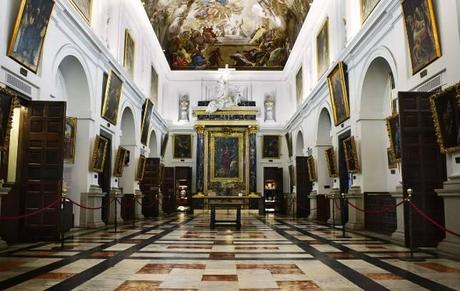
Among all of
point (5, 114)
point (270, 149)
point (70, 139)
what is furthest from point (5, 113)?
point (270, 149)

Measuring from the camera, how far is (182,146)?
2802cm

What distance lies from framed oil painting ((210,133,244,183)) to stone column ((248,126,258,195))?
0.58 m

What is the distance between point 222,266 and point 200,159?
21.8 m

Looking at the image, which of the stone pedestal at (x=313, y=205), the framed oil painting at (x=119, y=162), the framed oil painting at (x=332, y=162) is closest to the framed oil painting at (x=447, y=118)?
the framed oil painting at (x=332, y=162)

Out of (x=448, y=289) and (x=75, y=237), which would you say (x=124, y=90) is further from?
(x=448, y=289)

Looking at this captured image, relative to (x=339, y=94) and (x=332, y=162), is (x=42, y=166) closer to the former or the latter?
(x=339, y=94)

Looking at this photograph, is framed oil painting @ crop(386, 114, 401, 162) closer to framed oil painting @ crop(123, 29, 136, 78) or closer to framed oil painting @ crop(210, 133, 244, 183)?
framed oil painting @ crop(123, 29, 136, 78)

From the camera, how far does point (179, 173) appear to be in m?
27.3

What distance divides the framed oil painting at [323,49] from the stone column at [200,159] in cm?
1138

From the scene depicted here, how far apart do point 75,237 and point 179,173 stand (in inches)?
692

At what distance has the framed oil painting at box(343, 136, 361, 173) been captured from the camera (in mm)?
12656

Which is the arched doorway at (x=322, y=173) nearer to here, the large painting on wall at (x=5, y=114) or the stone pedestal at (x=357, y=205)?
the stone pedestal at (x=357, y=205)

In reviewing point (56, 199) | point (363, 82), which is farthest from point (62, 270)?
point (363, 82)

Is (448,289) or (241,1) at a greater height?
(241,1)
